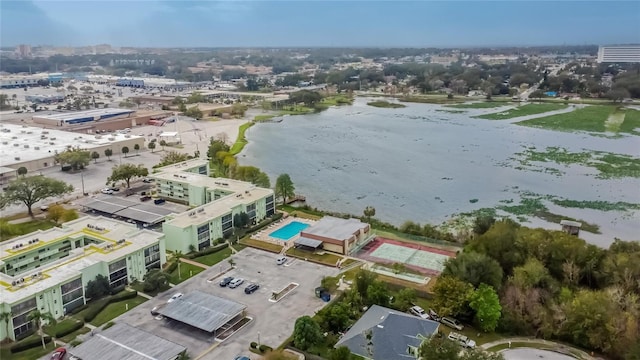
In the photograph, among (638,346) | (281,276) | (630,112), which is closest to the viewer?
(638,346)

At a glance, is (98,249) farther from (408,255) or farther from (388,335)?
(408,255)

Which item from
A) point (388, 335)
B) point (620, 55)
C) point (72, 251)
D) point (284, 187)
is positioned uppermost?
point (620, 55)

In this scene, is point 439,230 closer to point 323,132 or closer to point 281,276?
point 281,276

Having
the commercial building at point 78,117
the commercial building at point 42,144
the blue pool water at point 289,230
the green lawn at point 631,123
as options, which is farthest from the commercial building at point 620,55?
the blue pool water at point 289,230

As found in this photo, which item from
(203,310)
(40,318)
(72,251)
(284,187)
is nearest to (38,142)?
(284,187)

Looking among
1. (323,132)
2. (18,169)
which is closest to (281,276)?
(18,169)

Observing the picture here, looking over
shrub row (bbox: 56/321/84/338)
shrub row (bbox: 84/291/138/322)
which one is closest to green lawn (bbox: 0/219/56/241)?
shrub row (bbox: 84/291/138/322)
